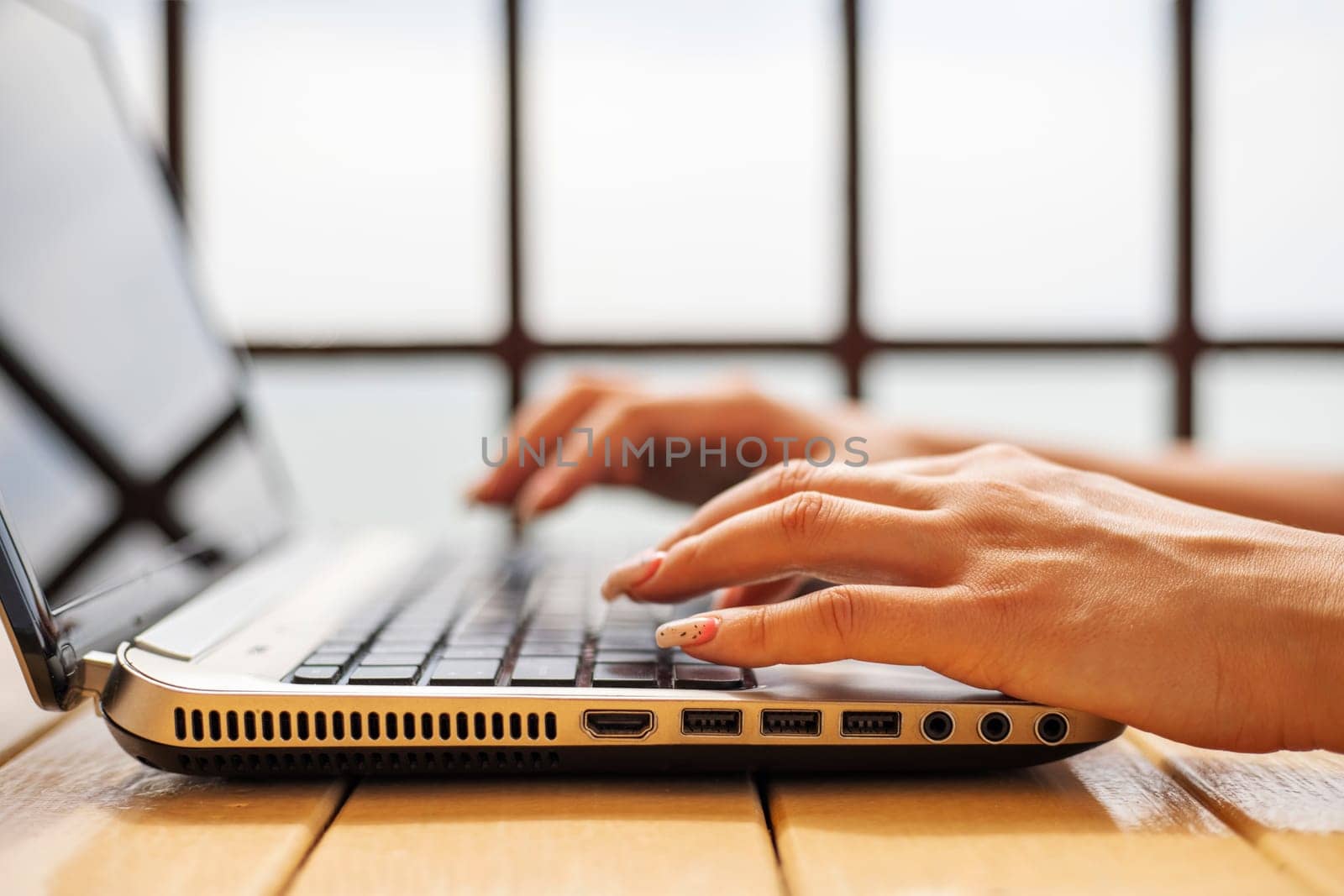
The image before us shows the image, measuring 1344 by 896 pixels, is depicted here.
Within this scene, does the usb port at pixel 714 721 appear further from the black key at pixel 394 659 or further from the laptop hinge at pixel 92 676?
the laptop hinge at pixel 92 676

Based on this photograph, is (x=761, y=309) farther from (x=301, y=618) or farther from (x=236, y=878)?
(x=236, y=878)

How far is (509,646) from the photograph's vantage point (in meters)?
0.52

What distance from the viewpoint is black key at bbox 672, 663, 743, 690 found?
45 centimetres

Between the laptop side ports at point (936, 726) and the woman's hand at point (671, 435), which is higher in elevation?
the woman's hand at point (671, 435)

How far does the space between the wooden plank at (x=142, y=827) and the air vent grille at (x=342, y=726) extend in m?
0.03

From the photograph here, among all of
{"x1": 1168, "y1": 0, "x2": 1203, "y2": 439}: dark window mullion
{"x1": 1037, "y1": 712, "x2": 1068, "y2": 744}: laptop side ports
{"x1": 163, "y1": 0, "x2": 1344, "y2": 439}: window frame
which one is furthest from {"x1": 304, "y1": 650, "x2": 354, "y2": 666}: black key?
{"x1": 1168, "y1": 0, "x2": 1203, "y2": 439}: dark window mullion

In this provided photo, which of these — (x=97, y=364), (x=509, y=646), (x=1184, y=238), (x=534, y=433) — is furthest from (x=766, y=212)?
(x=509, y=646)

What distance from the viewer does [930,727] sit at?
0.44 meters

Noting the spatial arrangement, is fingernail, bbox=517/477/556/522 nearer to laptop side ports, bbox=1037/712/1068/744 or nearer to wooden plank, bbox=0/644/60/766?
wooden plank, bbox=0/644/60/766

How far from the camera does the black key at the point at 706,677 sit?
455 mm

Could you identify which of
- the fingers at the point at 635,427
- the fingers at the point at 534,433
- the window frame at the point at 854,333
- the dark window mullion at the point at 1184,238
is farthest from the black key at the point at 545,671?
the dark window mullion at the point at 1184,238

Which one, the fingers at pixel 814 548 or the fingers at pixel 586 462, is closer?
the fingers at pixel 814 548

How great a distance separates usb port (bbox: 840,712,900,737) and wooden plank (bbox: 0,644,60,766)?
412 millimetres

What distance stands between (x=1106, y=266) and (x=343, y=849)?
1.91m
